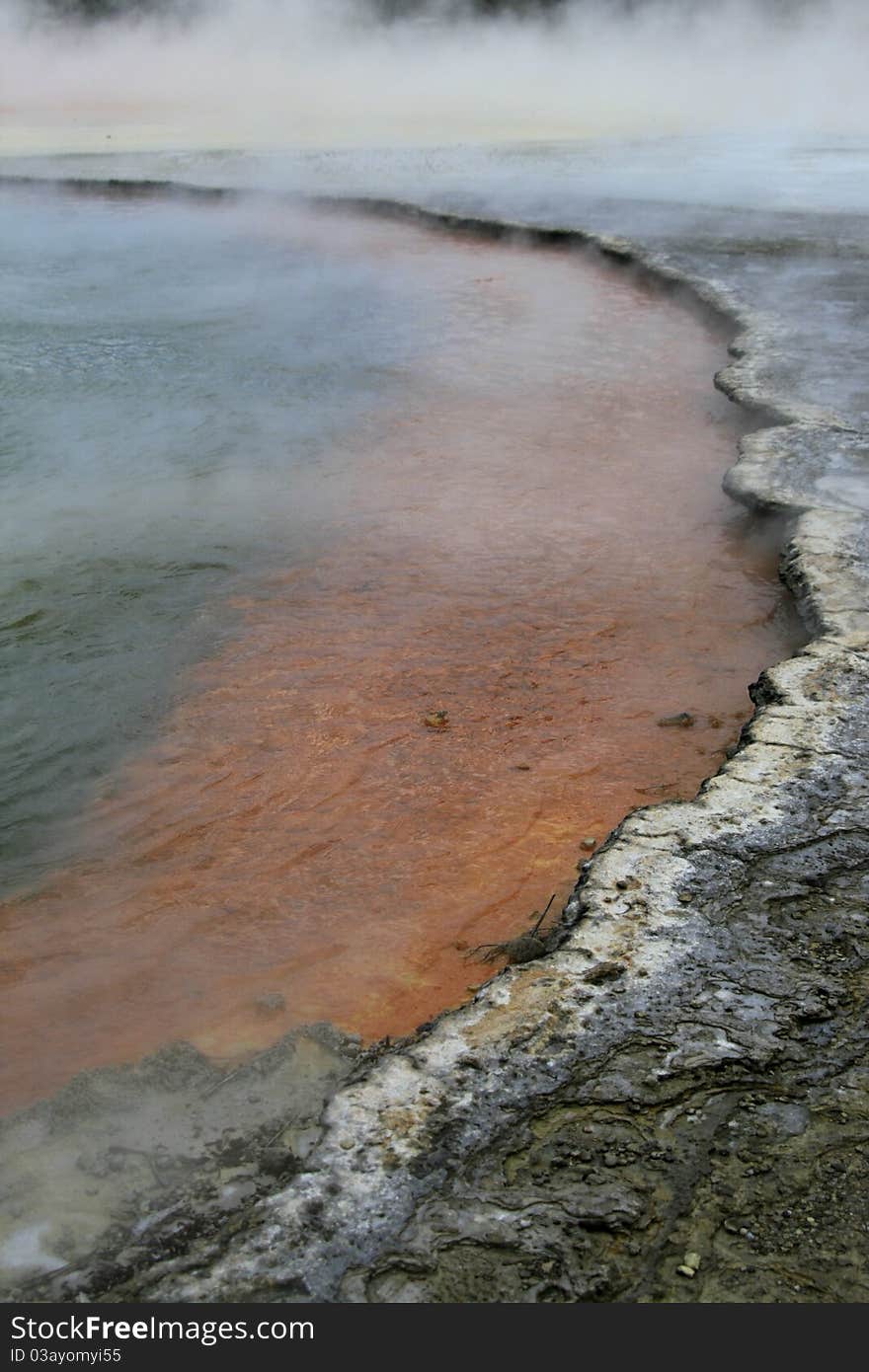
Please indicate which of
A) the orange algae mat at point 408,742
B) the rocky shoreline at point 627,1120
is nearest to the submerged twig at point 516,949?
the orange algae mat at point 408,742

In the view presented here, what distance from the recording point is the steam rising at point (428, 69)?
2131cm

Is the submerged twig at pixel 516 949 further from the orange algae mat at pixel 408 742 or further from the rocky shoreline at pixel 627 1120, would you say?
the rocky shoreline at pixel 627 1120

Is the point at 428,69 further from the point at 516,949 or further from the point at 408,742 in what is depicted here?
the point at 516,949

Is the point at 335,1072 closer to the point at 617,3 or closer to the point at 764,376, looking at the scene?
the point at 764,376

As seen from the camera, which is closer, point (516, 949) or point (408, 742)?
point (516, 949)

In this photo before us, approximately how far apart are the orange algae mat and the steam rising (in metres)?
15.8

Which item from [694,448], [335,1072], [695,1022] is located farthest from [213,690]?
[694,448]

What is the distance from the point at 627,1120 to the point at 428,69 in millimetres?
29379

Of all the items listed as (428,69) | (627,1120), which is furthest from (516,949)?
(428,69)

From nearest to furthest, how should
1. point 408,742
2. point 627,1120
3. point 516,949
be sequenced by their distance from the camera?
point 627,1120 < point 516,949 < point 408,742

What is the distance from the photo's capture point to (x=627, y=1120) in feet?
6.03

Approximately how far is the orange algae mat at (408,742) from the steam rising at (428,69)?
51.7ft

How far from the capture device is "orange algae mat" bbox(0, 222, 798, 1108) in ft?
8.49
